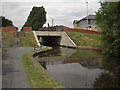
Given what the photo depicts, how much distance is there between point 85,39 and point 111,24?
17.7 m

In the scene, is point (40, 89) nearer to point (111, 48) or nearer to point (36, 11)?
point (111, 48)

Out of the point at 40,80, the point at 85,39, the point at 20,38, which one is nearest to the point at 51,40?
the point at 20,38

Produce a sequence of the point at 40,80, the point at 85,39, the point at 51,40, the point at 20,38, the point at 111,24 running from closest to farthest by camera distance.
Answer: the point at 40,80, the point at 111,24, the point at 20,38, the point at 85,39, the point at 51,40

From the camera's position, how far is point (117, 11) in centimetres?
1669

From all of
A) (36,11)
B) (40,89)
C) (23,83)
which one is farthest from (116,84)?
(36,11)

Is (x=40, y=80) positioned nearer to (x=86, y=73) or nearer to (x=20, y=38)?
(x=86, y=73)

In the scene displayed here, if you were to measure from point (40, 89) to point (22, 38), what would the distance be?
3145cm

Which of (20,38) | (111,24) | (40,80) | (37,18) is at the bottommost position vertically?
(40,80)

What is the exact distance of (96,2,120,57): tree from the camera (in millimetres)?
16556

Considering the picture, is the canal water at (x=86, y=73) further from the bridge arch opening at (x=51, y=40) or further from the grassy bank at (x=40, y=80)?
the bridge arch opening at (x=51, y=40)

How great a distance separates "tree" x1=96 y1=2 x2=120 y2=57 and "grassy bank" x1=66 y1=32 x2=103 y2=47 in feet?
42.4

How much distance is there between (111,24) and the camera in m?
17.6

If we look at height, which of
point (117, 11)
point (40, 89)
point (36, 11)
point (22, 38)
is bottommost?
point (40, 89)

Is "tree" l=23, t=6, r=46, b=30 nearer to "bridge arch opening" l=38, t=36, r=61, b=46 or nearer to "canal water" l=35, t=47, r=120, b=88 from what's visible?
"bridge arch opening" l=38, t=36, r=61, b=46
